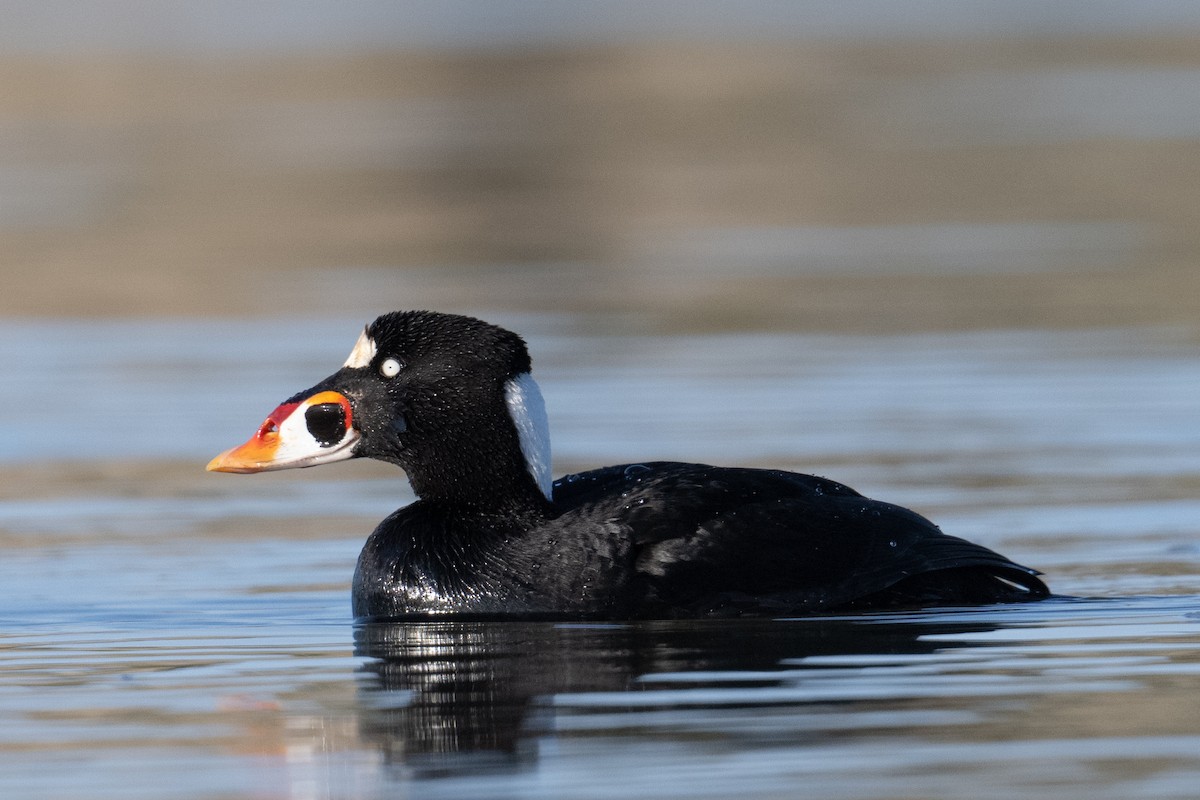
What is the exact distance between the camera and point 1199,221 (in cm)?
2134

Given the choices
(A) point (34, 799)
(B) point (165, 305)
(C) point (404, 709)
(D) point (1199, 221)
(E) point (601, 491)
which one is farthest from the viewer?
(D) point (1199, 221)

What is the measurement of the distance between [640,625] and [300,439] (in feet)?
4.60

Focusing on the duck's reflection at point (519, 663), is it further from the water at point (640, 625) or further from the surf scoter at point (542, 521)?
the surf scoter at point (542, 521)

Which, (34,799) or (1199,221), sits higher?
(1199,221)

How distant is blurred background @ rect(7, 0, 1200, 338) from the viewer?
17.9 metres

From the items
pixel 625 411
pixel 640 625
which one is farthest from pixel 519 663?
pixel 625 411

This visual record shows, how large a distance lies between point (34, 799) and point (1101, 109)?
28.9 m

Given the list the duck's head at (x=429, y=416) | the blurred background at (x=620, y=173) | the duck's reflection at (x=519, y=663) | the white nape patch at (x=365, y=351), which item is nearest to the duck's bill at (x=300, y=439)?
the duck's head at (x=429, y=416)

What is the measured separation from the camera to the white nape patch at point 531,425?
28.2 feet

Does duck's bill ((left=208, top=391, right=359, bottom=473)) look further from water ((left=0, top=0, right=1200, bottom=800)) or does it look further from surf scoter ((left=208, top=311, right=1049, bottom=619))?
water ((left=0, top=0, right=1200, bottom=800))

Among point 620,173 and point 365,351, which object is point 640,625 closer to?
point 365,351

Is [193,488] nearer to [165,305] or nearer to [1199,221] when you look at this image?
[165,305]

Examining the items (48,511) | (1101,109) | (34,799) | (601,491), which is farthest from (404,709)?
(1101,109)

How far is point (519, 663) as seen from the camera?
7.54 m
